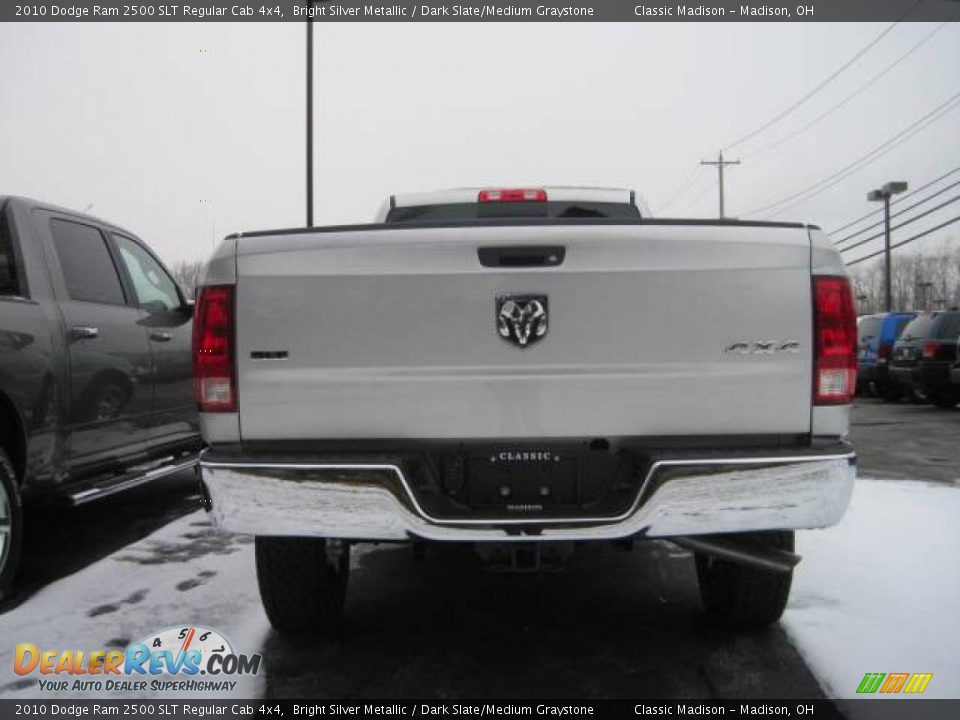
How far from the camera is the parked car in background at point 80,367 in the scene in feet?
13.6

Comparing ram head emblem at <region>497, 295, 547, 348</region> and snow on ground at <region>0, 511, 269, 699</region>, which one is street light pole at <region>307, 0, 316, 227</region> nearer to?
snow on ground at <region>0, 511, 269, 699</region>

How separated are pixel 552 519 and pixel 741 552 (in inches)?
27.9

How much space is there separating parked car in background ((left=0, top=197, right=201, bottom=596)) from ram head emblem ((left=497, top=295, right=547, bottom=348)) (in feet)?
8.52

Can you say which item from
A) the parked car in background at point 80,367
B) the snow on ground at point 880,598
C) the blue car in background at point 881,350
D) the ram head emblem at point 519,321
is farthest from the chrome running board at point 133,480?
the blue car in background at point 881,350

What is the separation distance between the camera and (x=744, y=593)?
11.2 feet

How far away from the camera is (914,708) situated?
111 inches

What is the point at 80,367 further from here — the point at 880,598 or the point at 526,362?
the point at 880,598

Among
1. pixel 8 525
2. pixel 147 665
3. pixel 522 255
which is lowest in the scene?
pixel 147 665

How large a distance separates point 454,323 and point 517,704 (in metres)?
1.33

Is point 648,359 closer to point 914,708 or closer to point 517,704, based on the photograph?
point 517,704

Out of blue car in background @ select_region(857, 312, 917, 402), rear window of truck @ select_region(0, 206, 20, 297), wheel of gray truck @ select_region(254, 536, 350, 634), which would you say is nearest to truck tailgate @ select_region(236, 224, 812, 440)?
wheel of gray truck @ select_region(254, 536, 350, 634)

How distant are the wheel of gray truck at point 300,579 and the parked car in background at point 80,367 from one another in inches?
58.2

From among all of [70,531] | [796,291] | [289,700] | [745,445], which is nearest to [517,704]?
[289,700]

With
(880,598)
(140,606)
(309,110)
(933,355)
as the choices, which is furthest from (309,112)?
(880,598)
